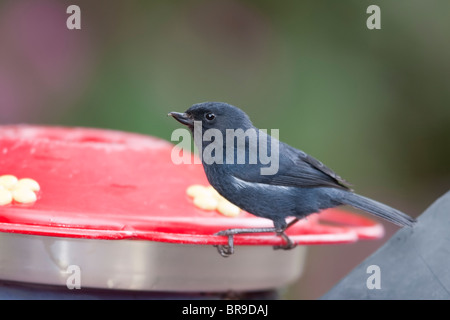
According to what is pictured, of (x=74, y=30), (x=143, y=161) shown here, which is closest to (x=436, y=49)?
(x=74, y=30)

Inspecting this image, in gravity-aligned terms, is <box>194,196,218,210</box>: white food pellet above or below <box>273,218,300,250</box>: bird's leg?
above

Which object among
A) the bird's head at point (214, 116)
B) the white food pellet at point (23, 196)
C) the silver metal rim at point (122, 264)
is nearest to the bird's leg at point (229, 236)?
the silver metal rim at point (122, 264)

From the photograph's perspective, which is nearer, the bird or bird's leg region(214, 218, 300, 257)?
bird's leg region(214, 218, 300, 257)

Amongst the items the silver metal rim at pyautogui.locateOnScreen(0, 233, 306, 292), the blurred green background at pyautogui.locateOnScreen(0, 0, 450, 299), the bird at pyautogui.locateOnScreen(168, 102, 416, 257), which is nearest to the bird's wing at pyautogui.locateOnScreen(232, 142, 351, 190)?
the bird at pyautogui.locateOnScreen(168, 102, 416, 257)

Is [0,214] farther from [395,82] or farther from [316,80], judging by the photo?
[395,82]

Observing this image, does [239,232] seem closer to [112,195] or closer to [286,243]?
Answer: [286,243]

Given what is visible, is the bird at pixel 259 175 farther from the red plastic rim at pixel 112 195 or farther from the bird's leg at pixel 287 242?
the red plastic rim at pixel 112 195

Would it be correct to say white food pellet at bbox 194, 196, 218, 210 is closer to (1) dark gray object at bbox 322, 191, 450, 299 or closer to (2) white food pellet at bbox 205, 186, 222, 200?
(2) white food pellet at bbox 205, 186, 222, 200
